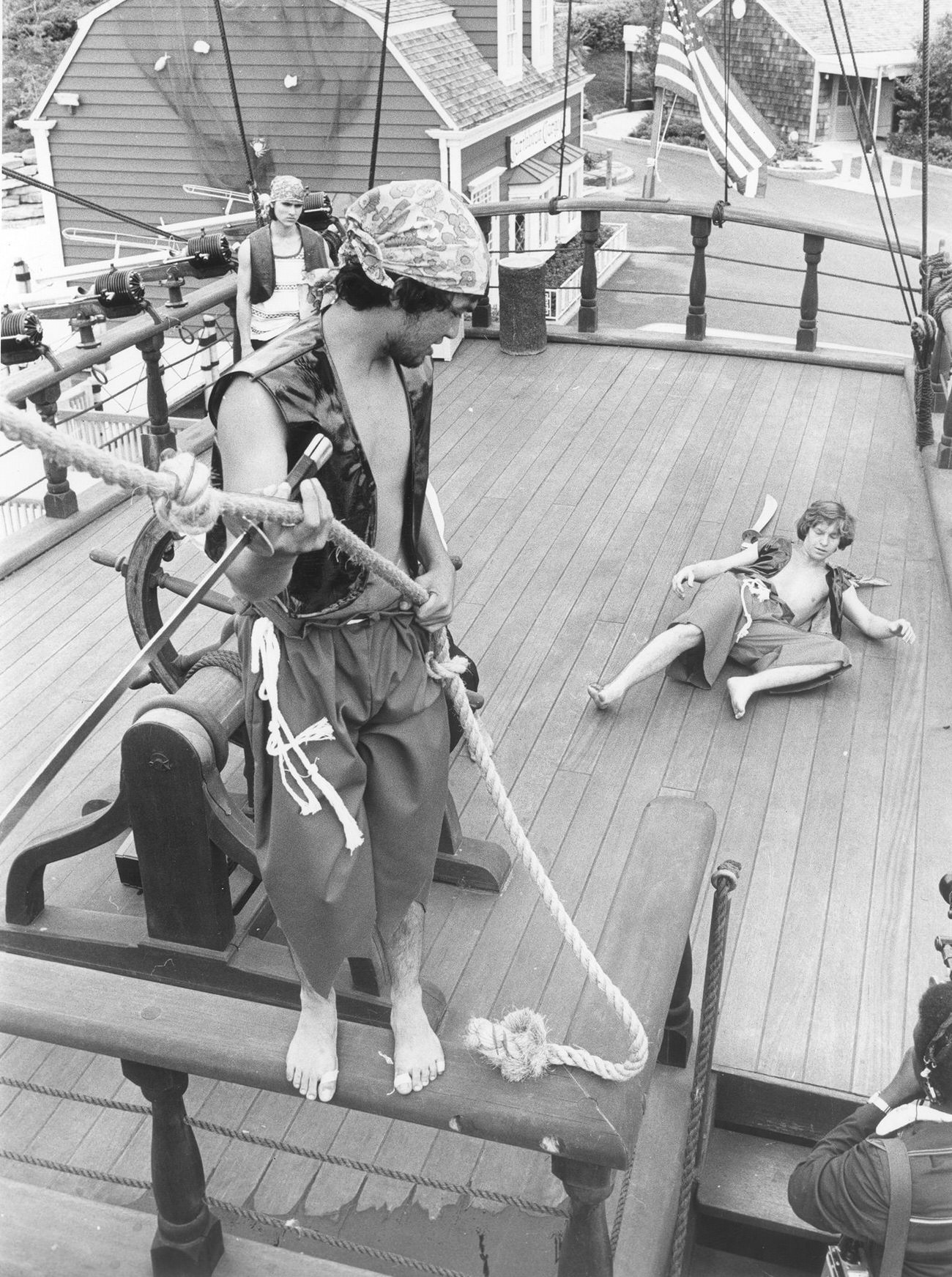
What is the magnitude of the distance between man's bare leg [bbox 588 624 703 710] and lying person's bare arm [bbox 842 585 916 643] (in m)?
0.53

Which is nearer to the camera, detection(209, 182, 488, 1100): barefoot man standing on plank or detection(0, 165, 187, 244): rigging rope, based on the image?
detection(209, 182, 488, 1100): barefoot man standing on plank

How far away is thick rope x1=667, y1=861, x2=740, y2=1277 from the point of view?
84.3 inches

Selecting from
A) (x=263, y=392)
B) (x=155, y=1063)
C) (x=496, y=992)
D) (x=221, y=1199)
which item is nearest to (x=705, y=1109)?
(x=496, y=992)

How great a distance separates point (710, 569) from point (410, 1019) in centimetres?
254

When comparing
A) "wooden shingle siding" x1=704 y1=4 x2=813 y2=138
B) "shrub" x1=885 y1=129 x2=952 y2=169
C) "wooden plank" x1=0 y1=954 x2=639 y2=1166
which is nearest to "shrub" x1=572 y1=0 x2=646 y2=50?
"wooden shingle siding" x1=704 y1=4 x2=813 y2=138

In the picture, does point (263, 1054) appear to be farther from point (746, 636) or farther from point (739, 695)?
point (746, 636)

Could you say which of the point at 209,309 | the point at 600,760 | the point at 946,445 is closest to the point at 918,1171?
the point at 600,760

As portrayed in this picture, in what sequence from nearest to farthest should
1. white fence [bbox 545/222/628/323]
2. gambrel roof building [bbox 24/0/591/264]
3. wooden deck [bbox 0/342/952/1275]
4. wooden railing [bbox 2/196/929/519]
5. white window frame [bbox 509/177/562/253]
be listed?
1. wooden deck [bbox 0/342/952/1275]
2. wooden railing [bbox 2/196/929/519]
3. gambrel roof building [bbox 24/0/591/264]
4. white window frame [bbox 509/177/562/253]
5. white fence [bbox 545/222/628/323]

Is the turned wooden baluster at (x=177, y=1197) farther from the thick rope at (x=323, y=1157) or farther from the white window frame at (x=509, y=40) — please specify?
the white window frame at (x=509, y=40)

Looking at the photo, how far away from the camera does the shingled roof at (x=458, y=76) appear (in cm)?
1209

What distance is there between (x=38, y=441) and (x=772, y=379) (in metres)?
5.79

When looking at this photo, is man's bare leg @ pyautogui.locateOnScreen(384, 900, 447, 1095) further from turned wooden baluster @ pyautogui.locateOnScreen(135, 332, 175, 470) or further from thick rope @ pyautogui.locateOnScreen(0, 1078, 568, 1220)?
turned wooden baluster @ pyautogui.locateOnScreen(135, 332, 175, 470)

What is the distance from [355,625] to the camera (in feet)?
6.09

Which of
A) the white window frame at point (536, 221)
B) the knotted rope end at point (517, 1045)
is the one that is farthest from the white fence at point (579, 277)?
the knotted rope end at point (517, 1045)
